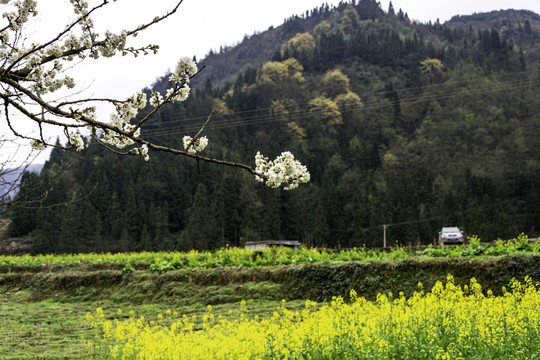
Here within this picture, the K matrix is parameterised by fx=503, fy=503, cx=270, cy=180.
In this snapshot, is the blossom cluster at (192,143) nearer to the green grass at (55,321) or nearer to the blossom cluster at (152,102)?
the blossom cluster at (152,102)

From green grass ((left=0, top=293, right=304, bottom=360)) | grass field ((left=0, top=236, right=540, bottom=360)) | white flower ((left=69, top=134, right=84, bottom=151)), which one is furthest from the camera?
grass field ((left=0, top=236, right=540, bottom=360))

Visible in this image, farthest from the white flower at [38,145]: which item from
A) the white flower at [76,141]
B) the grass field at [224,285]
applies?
the grass field at [224,285]

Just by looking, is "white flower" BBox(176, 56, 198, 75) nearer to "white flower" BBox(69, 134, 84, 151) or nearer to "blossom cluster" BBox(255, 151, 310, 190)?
"blossom cluster" BBox(255, 151, 310, 190)

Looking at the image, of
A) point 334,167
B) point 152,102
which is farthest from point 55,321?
point 334,167

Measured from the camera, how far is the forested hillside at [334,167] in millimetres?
44594

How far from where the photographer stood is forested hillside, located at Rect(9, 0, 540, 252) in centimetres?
4459

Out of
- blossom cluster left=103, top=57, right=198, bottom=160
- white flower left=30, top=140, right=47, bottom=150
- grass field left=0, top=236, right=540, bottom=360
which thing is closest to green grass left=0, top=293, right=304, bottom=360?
grass field left=0, top=236, right=540, bottom=360

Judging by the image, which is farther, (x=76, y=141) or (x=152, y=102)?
(x=76, y=141)

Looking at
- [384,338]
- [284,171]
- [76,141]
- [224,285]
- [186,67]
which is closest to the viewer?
[186,67]

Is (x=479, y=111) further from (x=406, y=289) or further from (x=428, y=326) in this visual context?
(x=428, y=326)

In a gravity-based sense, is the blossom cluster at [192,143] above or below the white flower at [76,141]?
below

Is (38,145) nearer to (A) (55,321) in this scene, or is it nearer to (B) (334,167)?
(A) (55,321)

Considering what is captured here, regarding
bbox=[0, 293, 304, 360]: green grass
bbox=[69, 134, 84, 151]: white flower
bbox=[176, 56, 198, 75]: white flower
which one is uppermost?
bbox=[176, 56, 198, 75]: white flower

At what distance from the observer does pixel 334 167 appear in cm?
5831
